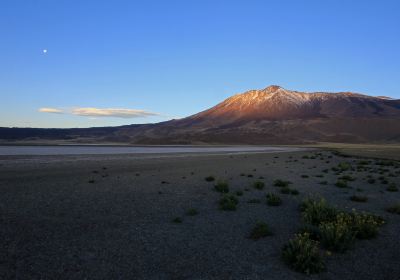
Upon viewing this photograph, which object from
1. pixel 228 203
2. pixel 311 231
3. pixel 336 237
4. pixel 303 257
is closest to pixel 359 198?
pixel 228 203

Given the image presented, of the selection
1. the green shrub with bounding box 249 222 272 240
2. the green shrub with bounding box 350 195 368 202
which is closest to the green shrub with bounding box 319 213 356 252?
the green shrub with bounding box 249 222 272 240

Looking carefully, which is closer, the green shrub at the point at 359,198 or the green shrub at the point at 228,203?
the green shrub at the point at 228,203

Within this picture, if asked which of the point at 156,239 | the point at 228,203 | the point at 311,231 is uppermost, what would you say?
the point at 228,203

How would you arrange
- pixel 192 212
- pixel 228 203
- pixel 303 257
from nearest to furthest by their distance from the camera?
pixel 303 257
pixel 192 212
pixel 228 203

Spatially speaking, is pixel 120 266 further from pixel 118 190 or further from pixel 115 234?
pixel 118 190

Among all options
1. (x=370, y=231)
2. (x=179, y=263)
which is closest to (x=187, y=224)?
(x=179, y=263)

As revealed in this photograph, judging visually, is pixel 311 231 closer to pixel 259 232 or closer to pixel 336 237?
pixel 336 237

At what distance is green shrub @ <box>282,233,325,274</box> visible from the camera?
8.15 m

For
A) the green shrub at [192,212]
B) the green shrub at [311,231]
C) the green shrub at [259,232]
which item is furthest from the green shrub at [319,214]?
the green shrub at [192,212]

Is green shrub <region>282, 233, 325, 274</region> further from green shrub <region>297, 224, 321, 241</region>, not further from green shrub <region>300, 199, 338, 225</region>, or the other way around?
green shrub <region>300, 199, 338, 225</region>

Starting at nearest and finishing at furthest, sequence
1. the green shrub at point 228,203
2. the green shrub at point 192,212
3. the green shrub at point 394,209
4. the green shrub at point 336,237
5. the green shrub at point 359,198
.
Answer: the green shrub at point 336,237 < the green shrub at point 192,212 < the green shrub at point 394,209 < the green shrub at point 228,203 < the green shrub at point 359,198

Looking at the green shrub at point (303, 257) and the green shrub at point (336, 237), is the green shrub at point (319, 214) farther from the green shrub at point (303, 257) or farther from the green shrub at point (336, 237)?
the green shrub at point (303, 257)

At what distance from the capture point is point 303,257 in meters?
8.32

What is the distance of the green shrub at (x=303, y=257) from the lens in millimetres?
8148
